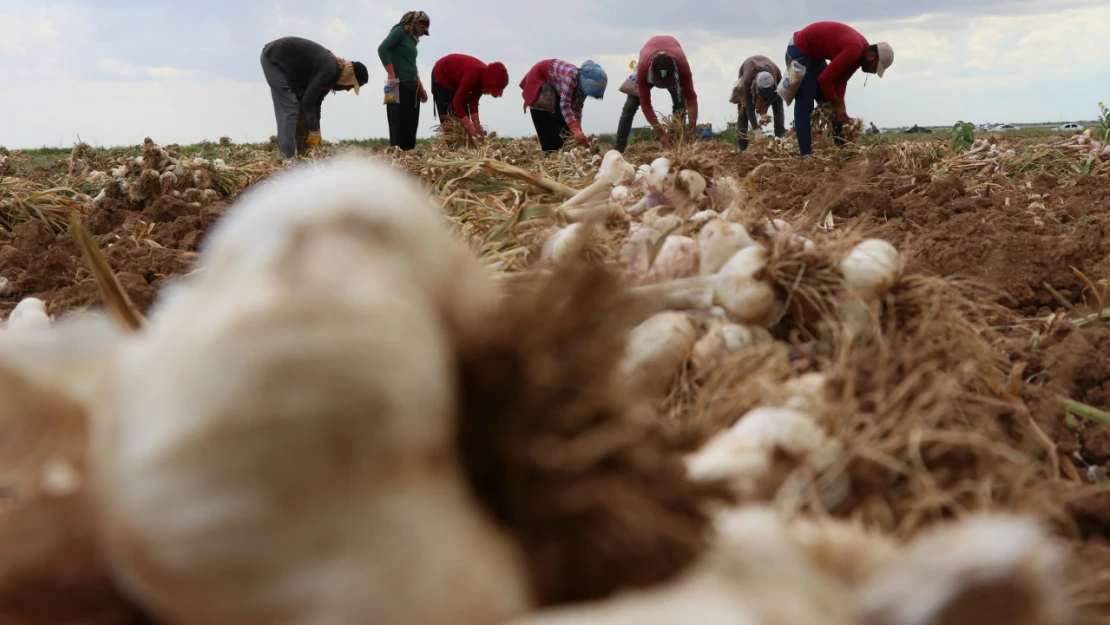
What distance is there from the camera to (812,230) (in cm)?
183

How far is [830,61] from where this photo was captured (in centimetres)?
845

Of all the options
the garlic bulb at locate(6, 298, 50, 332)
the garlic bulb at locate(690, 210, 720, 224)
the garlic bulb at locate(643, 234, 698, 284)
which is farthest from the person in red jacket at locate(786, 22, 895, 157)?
the garlic bulb at locate(6, 298, 50, 332)

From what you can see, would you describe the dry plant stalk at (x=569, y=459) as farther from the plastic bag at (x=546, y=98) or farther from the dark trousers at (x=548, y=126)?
the dark trousers at (x=548, y=126)

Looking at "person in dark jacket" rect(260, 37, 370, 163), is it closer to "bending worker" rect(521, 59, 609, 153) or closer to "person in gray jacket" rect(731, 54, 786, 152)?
"bending worker" rect(521, 59, 609, 153)

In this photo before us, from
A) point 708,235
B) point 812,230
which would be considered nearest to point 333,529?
point 708,235

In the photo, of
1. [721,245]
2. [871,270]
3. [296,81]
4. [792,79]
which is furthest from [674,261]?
[792,79]

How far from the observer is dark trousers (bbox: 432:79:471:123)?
1141 centimetres

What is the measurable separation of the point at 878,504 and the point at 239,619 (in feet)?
2.50

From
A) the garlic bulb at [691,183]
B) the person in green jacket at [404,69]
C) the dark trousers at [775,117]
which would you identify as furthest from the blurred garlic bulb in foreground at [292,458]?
the dark trousers at [775,117]

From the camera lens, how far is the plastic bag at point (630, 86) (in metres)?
9.86

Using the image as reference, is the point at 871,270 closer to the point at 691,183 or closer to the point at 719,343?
the point at 719,343

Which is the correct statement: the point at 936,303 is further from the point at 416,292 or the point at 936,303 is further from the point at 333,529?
the point at 333,529

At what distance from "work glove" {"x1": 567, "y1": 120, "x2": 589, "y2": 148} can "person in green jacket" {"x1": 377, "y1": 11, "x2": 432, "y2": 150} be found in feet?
6.85

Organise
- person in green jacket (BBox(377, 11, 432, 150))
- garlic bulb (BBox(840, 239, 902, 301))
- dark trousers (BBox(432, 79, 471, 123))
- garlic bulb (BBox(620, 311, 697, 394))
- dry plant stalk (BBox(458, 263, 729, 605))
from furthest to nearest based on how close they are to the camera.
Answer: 1. dark trousers (BBox(432, 79, 471, 123))
2. person in green jacket (BBox(377, 11, 432, 150))
3. garlic bulb (BBox(840, 239, 902, 301))
4. garlic bulb (BBox(620, 311, 697, 394))
5. dry plant stalk (BBox(458, 263, 729, 605))
